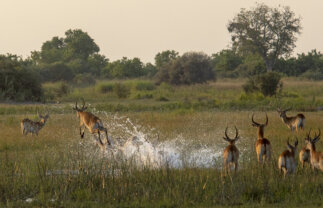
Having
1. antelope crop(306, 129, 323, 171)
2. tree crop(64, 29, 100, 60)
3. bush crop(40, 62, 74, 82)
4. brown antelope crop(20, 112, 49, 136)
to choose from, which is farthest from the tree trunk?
antelope crop(306, 129, 323, 171)

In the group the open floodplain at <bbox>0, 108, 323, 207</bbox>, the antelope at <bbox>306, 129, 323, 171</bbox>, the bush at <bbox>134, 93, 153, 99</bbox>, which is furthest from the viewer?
the bush at <bbox>134, 93, 153, 99</bbox>

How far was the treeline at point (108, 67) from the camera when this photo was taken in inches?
1257

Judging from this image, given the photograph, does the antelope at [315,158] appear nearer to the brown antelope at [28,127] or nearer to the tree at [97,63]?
the brown antelope at [28,127]

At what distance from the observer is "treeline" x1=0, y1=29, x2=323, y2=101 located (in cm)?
3194

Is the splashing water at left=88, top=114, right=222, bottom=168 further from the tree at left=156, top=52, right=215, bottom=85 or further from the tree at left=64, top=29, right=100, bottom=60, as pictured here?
the tree at left=64, top=29, right=100, bottom=60

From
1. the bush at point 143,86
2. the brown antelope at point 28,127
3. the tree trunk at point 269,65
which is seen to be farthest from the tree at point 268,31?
the brown antelope at point 28,127

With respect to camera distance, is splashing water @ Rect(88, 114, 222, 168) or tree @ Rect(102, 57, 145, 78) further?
tree @ Rect(102, 57, 145, 78)

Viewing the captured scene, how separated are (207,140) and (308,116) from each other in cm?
699

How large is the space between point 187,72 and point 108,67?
21910 millimetres

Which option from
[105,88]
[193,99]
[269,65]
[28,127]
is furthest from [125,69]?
[28,127]

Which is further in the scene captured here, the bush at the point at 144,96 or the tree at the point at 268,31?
the tree at the point at 268,31

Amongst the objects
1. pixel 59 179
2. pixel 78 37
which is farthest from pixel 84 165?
pixel 78 37

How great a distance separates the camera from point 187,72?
44406 millimetres

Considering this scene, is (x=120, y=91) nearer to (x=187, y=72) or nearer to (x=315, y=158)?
(x=187, y=72)
